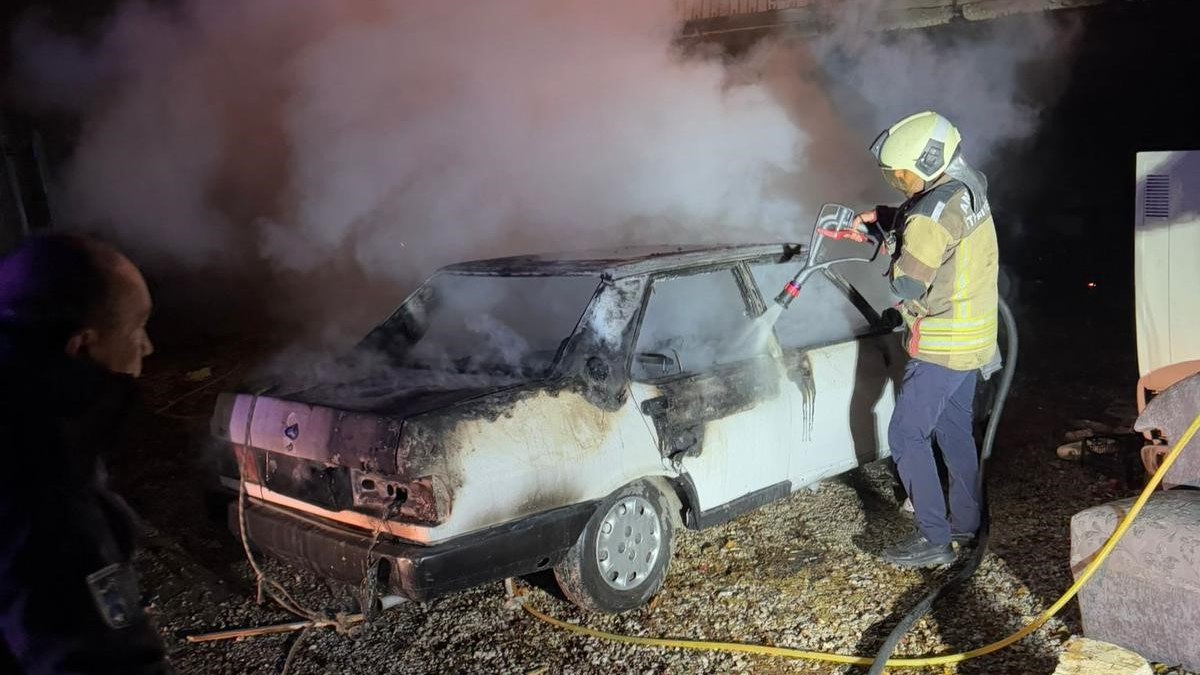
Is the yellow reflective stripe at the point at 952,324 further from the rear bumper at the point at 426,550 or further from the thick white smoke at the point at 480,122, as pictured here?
the thick white smoke at the point at 480,122

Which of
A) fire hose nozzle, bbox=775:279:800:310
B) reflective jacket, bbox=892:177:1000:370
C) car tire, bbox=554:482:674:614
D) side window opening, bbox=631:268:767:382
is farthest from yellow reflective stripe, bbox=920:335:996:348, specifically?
car tire, bbox=554:482:674:614

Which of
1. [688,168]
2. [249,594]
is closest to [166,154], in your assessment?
[688,168]

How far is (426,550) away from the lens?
3.03 m

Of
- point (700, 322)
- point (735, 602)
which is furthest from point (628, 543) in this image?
point (700, 322)

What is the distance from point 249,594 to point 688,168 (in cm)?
483

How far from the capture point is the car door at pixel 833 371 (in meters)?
4.32

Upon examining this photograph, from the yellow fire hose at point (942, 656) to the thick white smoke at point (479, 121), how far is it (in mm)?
4543

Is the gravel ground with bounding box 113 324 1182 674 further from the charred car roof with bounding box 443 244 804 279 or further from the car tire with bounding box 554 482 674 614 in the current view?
the charred car roof with bounding box 443 244 804 279

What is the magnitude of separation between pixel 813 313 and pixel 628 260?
1293 mm

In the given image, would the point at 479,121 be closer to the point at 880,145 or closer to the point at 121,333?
the point at 880,145

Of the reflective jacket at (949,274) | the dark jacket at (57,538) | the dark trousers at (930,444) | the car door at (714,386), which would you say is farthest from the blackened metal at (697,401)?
the dark jacket at (57,538)

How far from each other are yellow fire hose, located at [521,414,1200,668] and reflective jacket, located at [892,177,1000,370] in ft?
3.03

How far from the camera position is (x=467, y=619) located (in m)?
3.73

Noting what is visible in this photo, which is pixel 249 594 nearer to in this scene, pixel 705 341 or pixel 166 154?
pixel 705 341
